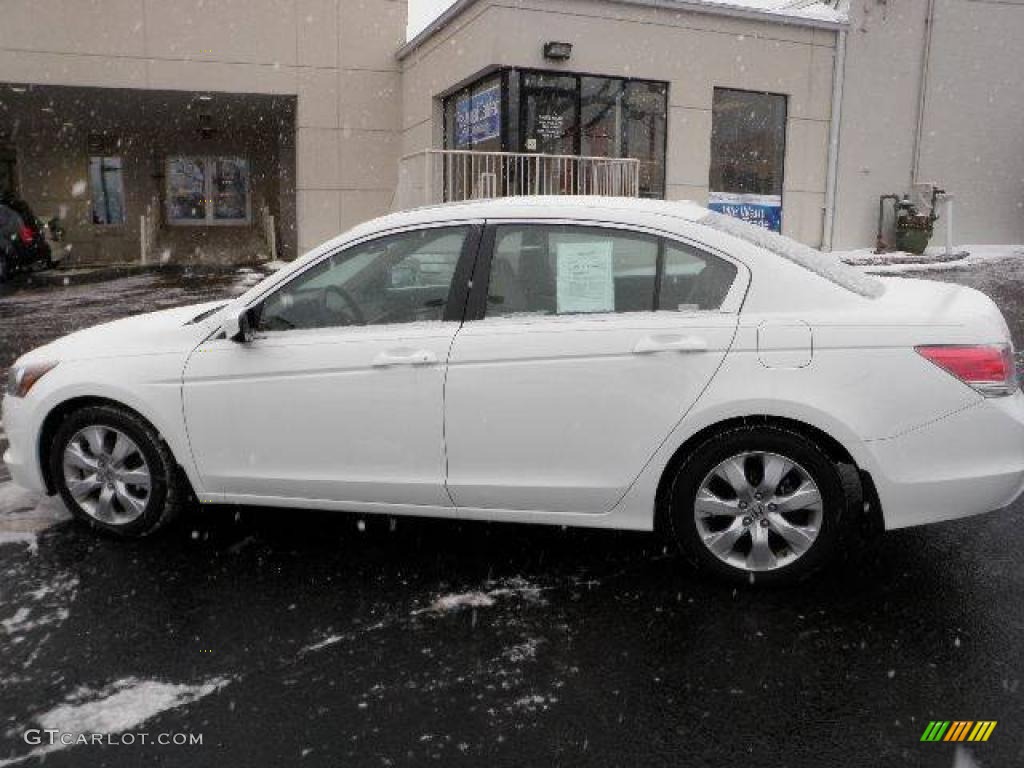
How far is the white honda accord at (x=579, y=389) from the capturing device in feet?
11.8

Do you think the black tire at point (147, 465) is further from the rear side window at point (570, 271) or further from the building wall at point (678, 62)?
the building wall at point (678, 62)

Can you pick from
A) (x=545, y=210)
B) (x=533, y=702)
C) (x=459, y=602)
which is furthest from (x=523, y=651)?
(x=545, y=210)

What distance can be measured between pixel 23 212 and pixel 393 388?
18.6 metres

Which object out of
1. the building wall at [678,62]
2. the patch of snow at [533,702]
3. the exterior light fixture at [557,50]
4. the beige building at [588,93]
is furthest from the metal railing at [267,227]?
the patch of snow at [533,702]

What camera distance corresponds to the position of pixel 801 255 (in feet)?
13.1

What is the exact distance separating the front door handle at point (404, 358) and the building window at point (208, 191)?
2519cm

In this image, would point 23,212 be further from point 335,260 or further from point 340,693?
point 340,693

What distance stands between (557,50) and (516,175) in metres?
2.24

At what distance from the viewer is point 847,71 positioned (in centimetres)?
1892

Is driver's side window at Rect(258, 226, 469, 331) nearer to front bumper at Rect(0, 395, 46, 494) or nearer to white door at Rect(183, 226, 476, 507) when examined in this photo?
white door at Rect(183, 226, 476, 507)

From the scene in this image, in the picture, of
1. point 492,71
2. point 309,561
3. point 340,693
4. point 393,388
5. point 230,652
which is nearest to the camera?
point 340,693

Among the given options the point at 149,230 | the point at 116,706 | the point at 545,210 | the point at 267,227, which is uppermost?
the point at 545,210

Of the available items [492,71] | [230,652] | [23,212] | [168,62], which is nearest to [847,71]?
[492,71]

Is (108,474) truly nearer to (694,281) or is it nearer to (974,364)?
(694,281)
